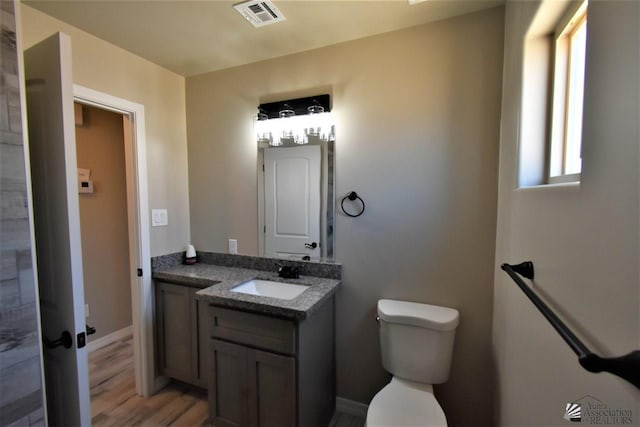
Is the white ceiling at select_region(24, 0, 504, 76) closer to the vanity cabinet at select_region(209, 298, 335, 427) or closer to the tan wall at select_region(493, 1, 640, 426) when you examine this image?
the tan wall at select_region(493, 1, 640, 426)

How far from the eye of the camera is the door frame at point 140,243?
196cm

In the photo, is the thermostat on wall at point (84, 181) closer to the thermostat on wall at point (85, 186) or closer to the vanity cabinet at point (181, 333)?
the thermostat on wall at point (85, 186)

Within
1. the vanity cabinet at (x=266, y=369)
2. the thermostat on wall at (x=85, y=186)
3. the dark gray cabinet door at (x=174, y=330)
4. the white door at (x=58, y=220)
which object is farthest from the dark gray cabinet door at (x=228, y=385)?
the thermostat on wall at (x=85, y=186)

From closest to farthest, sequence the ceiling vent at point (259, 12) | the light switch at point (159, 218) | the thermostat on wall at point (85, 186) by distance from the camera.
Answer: the ceiling vent at point (259, 12), the light switch at point (159, 218), the thermostat on wall at point (85, 186)

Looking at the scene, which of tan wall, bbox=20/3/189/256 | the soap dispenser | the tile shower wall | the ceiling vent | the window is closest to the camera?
the tile shower wall

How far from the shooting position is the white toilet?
1.42m

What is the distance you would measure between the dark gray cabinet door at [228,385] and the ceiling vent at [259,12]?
1.84 metres

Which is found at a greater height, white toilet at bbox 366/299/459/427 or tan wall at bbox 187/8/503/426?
tan wall at bbox 187/8/503/426

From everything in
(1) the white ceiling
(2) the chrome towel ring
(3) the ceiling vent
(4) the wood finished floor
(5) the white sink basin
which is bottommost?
(4) the wood finished floor

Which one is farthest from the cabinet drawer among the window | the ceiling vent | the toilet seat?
the ceiling vent

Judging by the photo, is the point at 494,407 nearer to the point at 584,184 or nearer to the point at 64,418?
the point at 584,184

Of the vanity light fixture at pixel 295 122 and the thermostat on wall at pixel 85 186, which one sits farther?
the thermostat on wall at pixel 85 186

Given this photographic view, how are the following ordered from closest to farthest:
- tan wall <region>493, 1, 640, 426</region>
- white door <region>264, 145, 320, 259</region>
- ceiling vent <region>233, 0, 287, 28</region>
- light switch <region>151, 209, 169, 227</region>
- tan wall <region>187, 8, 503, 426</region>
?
tan wall <region>493, 1, 640, 426</region>, ceiling vent <region>233, 0, 287, 28</region>, tan wall <region>187, 8, 503, 426</region>, white door <region>264, 145, 320, 259</region>, light switch <region>151, 209, 169, 227</region>

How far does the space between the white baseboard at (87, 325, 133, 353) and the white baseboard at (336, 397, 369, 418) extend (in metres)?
2.36
